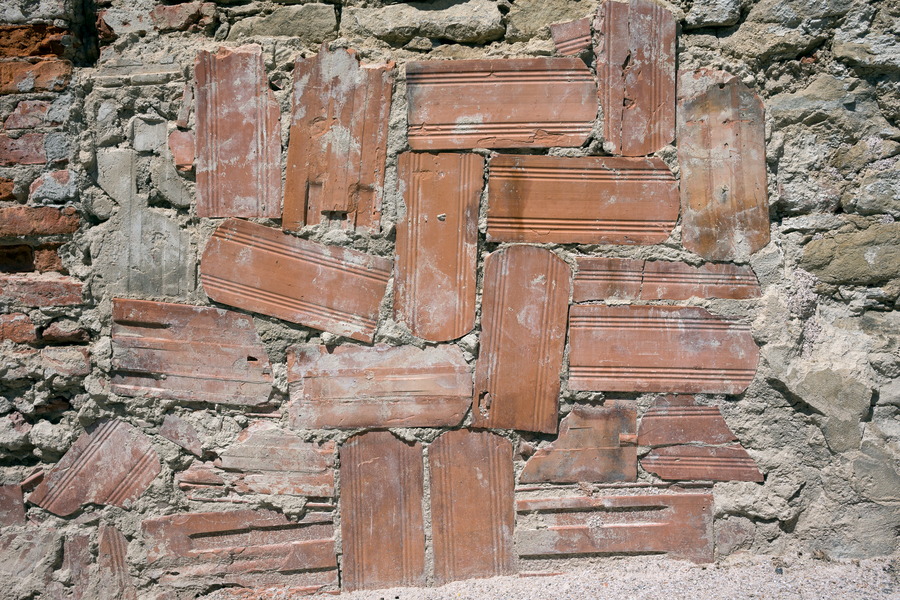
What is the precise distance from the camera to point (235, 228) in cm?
203

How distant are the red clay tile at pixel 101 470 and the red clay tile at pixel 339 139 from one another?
2.60 feet

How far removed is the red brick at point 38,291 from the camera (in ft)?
6.60

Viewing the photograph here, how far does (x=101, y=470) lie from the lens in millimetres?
2061

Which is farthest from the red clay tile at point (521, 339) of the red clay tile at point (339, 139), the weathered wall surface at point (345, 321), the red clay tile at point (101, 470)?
the red clay tile at point (101, 470)

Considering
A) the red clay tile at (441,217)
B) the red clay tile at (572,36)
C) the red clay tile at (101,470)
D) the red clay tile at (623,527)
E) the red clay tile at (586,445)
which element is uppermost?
the red clay tile at (572,36)

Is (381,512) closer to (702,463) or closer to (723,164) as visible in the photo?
(702,463)

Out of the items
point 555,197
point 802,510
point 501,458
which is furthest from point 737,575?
point 555,197

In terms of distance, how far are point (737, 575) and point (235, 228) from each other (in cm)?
177

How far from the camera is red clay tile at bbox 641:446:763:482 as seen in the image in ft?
6.79

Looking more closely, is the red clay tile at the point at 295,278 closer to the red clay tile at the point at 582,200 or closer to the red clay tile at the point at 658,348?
the red clay tile at the point at 582,200

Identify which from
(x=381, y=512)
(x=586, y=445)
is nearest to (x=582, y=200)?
(x=586, y=445)

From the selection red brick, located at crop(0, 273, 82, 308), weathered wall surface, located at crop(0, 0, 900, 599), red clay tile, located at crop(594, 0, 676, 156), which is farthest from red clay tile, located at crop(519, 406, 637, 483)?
red brick, located at crop(0, 273, 82, 308)

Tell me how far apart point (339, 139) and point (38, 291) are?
3.18 ft

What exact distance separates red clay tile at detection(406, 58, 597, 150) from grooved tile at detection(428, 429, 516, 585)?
0.87 metres
